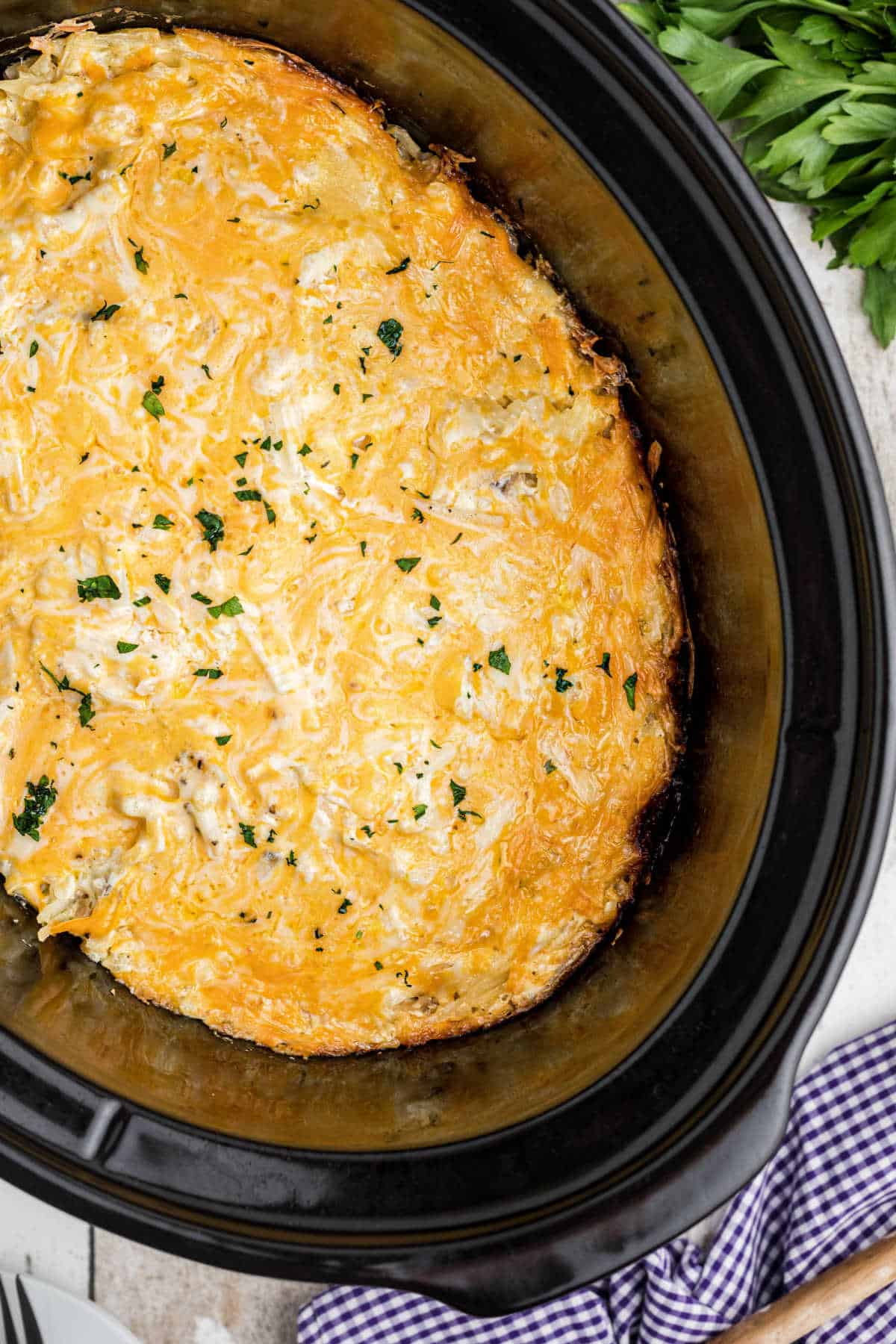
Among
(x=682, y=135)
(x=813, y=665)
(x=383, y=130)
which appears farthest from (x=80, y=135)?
(x=813, y=665)

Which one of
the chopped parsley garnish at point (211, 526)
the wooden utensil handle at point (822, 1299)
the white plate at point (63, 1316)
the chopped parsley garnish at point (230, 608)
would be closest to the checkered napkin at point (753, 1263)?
the wooden utensil handle at point (822, 1299)

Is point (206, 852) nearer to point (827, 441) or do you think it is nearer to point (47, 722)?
point (47, 722)

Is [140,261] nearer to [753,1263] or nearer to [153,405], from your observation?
[153,405]

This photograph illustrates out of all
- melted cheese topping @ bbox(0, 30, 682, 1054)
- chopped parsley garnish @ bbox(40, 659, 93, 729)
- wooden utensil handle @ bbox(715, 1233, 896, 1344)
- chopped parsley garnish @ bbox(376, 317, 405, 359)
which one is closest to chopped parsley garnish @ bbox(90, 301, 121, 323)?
melted cheese topping @ bbox(0, 30, 682, 1054)

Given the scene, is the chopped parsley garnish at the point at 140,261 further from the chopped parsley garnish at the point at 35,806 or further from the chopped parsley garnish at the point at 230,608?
the chopped parsley garnish at the point at 35,806

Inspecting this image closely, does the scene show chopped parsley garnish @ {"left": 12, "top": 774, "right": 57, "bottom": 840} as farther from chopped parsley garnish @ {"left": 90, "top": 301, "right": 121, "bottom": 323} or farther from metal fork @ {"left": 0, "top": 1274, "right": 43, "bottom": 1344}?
metal fork @ {"left": 0, "top": 1274, "right": 43, "bottom": 1344}

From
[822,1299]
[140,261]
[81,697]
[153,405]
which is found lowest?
[822,1299]

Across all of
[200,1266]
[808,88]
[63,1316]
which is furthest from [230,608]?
[63,1316]
